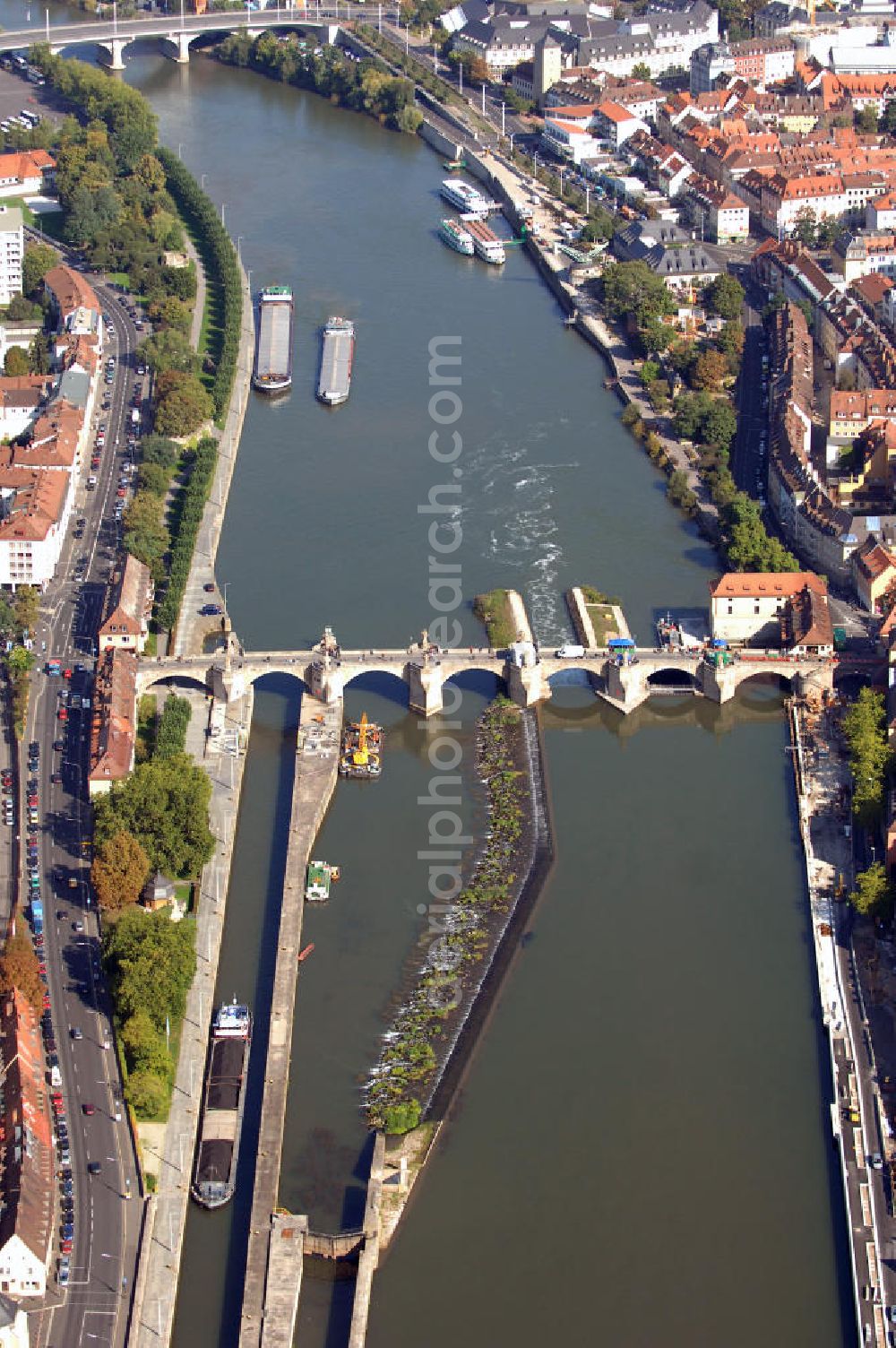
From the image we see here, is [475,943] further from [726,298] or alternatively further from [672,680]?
[726,298]

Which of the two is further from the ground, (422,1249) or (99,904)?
(99,904)

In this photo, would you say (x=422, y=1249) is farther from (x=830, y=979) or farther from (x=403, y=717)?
(x=403, y=717)

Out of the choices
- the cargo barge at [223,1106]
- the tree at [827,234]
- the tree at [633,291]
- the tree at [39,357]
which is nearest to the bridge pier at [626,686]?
the cargo barge at [223,1106]

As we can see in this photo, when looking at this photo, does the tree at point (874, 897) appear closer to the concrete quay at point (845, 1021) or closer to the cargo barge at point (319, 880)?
the concrete quay at point (845, 1021)

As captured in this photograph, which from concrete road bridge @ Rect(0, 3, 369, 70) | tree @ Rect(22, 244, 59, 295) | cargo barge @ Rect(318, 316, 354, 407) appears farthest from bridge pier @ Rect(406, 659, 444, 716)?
concrete road bridge @ Rect(0, 3, 369, 70)

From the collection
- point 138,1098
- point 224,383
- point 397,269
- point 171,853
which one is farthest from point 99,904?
point 397,269

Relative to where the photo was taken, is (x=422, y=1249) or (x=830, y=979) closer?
(x=422, y=1249)
